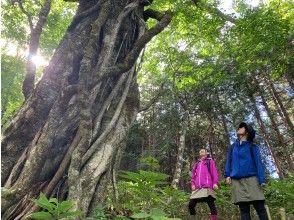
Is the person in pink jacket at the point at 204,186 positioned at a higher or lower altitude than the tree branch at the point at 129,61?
Result: lower

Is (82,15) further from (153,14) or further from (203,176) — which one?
(203,176)

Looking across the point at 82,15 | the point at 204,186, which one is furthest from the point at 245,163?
the point at 82,15

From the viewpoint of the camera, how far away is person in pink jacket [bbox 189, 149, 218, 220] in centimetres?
618

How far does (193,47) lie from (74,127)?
13026 mm

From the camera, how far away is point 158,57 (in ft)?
52.3

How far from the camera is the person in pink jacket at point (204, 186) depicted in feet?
20.3

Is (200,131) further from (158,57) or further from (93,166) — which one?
(93,166)

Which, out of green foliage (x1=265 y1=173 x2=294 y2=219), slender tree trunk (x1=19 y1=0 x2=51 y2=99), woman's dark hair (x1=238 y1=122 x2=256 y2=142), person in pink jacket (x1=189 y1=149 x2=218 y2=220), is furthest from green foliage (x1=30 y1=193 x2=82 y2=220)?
person in pink jacket (x1=189 y1=149 x2=218 y2=220)

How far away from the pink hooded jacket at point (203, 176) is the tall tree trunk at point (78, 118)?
177 cm

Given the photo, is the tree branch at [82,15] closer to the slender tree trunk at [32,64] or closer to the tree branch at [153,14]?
the slender tree trunk at [32,64]

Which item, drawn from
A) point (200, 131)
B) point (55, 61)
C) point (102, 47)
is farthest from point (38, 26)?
point (200, 131)

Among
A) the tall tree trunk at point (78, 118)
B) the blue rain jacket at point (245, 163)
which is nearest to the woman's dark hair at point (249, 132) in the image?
the blue rain jacket at point (245, 163)

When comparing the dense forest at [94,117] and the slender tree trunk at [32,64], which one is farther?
the slender tree trunk at [32,64]

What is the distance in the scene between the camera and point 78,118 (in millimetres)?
5020
